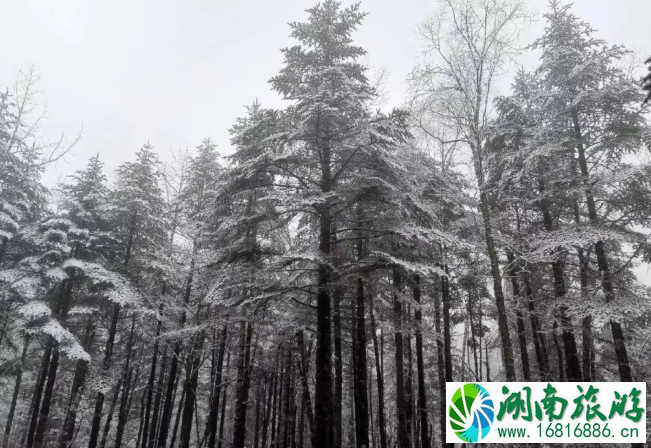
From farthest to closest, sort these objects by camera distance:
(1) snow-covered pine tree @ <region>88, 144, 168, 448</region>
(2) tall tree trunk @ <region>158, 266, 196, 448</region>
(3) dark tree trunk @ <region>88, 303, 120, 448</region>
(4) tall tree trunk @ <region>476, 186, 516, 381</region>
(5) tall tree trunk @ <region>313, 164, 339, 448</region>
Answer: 1. (1) snow-covered pine tree @ <region>88, 144, 168, 448</region>
2. (2) tall tree trunk @ <region>158, 266, 196, 448</region>
3. (3) dark tree trunk @ <region>88, 303, 120, 448</region>
4. (5) tall tree trunk @ <region>313, 164, 339, 448</region>
5. (4) tall tree trunk @ <region>476, 186, 516, 381</region>

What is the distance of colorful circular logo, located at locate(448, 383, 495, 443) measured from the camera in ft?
27.8

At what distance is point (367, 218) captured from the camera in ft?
43.7

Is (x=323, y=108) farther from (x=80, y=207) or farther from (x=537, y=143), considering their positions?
(x=80, y=207)

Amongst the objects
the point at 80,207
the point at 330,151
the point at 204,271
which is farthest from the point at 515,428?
the point at 80,207

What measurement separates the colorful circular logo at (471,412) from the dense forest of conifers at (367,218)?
39.7 inches

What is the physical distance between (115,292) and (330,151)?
11524mm

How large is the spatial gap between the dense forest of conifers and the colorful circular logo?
3.31ft

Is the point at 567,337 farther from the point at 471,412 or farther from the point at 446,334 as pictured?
the point at 471,412

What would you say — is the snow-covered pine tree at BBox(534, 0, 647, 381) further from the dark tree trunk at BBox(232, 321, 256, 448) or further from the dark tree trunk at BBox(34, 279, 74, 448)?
the dark tree trunk at BBox(34, 279, 74, 448)

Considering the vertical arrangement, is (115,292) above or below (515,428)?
above

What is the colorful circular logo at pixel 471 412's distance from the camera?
8.48 metres

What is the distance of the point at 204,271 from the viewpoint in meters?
15.5

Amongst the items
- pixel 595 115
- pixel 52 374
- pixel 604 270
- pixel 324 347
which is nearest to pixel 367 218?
pixel 324 347

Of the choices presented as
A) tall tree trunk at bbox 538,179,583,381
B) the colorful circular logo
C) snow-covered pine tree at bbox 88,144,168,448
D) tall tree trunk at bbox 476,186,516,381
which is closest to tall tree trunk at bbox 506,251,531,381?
tall tree trunk at bbox 538,179,583,381
